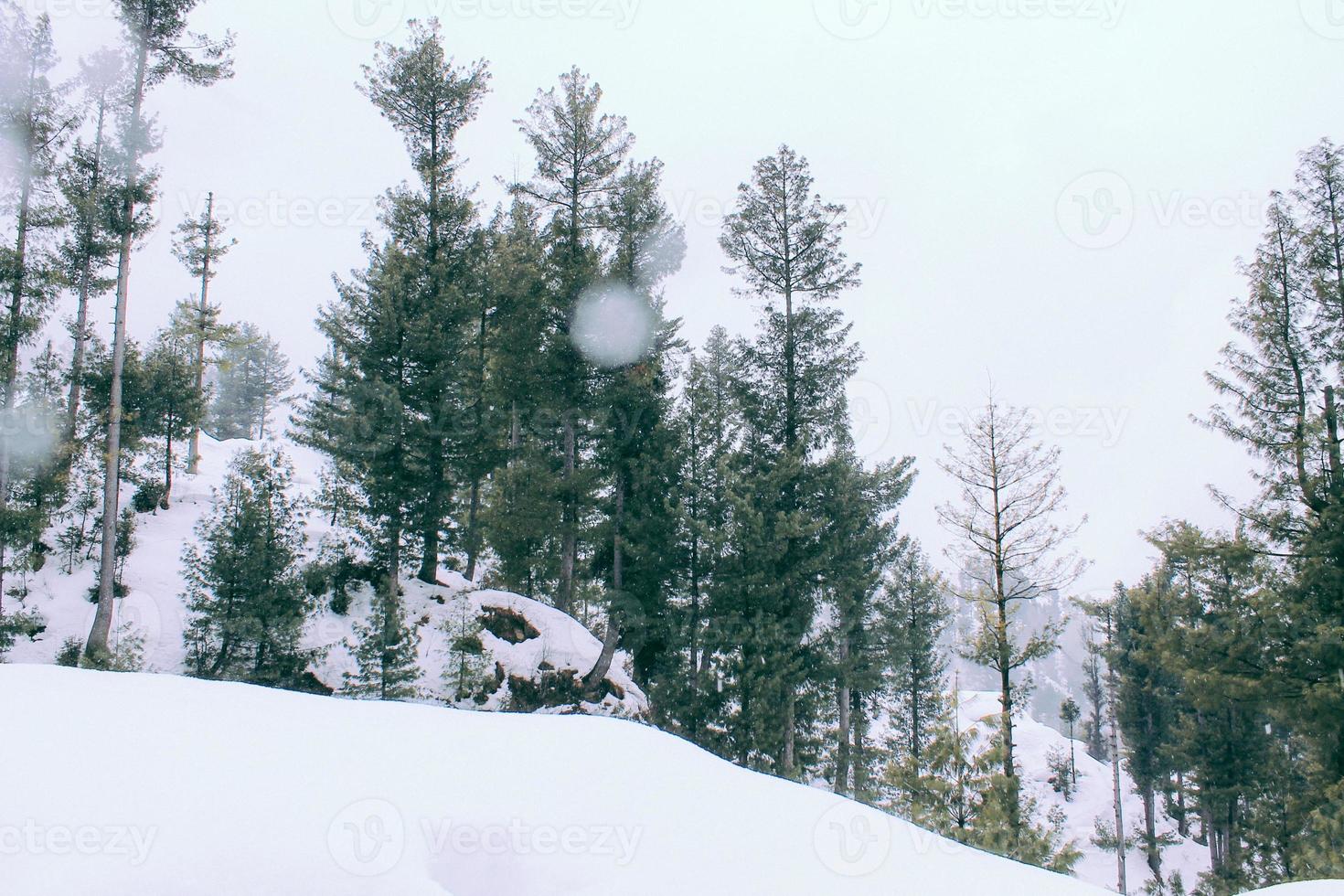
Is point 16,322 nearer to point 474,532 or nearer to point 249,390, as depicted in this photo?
point 474,532

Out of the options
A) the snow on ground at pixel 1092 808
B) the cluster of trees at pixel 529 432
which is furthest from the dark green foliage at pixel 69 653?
the snow on ground at pixel 1092 808

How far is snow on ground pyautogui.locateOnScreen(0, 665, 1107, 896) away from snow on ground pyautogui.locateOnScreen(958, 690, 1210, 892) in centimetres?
864

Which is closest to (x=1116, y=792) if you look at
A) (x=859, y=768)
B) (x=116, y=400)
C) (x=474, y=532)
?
(x=859, y=768)

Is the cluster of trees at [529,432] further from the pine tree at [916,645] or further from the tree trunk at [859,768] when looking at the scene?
the pine tree at [916,645]

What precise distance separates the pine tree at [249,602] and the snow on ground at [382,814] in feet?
40.6

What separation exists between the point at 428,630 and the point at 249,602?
428 cm

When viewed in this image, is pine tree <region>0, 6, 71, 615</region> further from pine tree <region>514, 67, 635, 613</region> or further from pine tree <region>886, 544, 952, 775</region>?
pine tree <region>886, 544, 952, 775</region>

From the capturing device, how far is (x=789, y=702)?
17125mm

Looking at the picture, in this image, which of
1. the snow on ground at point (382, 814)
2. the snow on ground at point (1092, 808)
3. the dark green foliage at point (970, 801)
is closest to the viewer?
the snow on ground at point (382, 814)

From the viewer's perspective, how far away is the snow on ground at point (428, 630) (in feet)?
52.3

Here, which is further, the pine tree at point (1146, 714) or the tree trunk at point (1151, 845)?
the pine tree at point (1146, 714)

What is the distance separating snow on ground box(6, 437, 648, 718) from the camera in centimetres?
1595

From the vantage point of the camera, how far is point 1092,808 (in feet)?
131

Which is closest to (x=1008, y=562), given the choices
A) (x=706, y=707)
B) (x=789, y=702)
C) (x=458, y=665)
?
(x=789, y=702)
